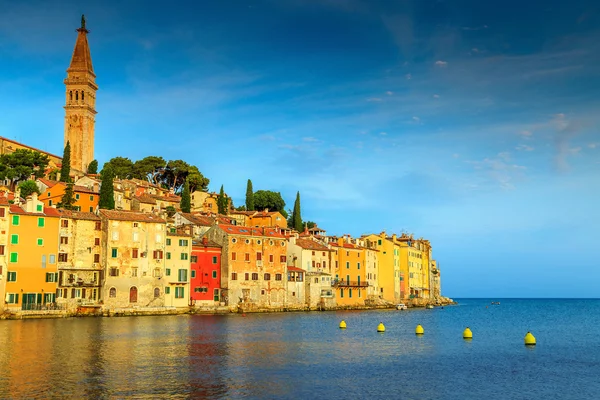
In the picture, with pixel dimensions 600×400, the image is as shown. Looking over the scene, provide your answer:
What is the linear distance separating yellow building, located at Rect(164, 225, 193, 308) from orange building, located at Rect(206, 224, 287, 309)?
5.59 m

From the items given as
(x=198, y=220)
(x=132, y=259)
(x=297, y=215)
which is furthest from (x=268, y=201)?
(x=132, y=259)

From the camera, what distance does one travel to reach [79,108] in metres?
131

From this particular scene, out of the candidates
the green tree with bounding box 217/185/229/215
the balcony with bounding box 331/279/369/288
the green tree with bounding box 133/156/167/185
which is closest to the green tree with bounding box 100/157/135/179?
the green tree with bounding box 133/156/167/185

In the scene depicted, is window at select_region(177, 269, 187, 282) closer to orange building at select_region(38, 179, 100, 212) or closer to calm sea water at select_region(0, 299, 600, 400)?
orange building at select_region(38, 179, 100, 212)

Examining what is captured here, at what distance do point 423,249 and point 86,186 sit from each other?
7258cm

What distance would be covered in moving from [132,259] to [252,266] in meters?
17.2

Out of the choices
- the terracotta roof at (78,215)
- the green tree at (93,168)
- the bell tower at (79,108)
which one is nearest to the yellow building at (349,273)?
the terracotta roof at (78,215)

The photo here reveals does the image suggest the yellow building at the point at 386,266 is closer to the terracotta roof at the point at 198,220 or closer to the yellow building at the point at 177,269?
the terracotta roof at the point at 198,220

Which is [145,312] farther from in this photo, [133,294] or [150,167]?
[150,167]

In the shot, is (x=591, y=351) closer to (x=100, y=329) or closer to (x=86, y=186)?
(x=100, y=329)

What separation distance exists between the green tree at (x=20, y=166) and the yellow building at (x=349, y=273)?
50.5 metres

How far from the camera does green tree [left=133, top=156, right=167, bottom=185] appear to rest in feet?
405

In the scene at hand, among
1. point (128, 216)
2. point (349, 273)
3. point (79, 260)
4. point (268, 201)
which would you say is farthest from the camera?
point (268, 201)

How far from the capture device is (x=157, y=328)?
54688 millimetres
